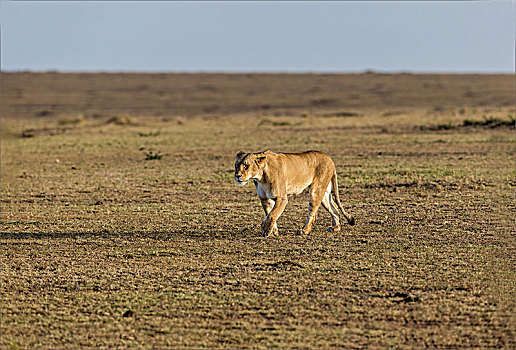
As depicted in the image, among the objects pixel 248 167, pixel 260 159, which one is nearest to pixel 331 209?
pixel 260 159

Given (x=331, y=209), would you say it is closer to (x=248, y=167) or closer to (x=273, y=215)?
(x=273, y=215)

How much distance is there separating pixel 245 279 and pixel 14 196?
9.61 metres

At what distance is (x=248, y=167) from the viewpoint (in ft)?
32.9

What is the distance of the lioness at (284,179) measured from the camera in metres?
10.2

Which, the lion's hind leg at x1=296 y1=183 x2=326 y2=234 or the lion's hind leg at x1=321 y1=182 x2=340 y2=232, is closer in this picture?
the lion's hind leg at x1=296 y1=183 x2=326 y2=234

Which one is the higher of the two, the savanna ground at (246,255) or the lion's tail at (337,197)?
the lion's tail at (337,197)

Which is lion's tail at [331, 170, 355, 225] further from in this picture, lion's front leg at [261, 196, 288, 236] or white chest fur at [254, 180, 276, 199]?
white chest fur at [254, 180, 276, 199]

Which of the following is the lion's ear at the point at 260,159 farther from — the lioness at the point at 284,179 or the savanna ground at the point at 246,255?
the savanna ground at the point at 246,255

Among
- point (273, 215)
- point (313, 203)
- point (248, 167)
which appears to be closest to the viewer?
point (248, 167)

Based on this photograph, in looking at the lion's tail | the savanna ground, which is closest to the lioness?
the lion's tail

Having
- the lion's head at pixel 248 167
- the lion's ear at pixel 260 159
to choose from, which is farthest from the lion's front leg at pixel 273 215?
the lion's ear at pixel 260 159

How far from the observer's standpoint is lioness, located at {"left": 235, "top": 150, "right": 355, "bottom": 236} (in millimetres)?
10156

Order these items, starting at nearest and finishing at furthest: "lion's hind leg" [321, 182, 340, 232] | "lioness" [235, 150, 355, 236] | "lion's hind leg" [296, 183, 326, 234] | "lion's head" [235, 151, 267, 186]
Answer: "lion's head" [235, 151, 267, 186] → "lioness" [235, 150, 355, 236] → "lion's hind leg" [296, 183, 326, 234] → "lion's hind leg" [321, 182, 340, 232]

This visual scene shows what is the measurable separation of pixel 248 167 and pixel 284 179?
0.78 m
